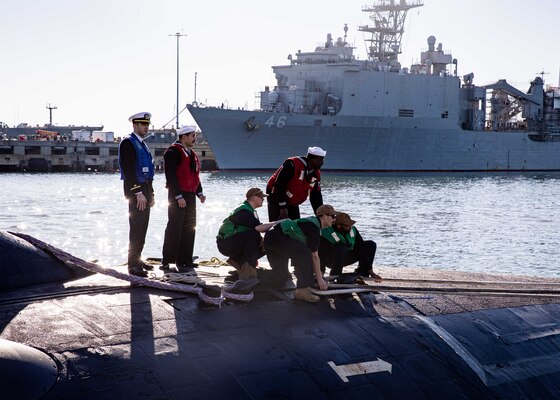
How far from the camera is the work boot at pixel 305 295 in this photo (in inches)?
337

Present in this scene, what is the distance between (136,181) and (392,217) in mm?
27329

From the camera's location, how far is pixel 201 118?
209 ft

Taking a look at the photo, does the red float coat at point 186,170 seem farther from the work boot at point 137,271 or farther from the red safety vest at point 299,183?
the work boot at point 137,271

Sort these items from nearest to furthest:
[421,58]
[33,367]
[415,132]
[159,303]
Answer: [33,367] → [159,303] → [415,132] → [421,58]

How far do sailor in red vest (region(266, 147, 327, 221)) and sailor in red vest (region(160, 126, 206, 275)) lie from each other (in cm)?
104

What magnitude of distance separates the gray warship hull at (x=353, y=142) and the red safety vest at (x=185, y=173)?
5388 cm

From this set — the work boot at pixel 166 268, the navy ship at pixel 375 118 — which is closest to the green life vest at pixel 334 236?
the work boot at pixel 166 268

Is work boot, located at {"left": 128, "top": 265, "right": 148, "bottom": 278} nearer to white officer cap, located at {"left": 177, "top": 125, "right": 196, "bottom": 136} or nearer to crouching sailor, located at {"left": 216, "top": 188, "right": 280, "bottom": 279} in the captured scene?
crouching sailor, located at {"left": 216, "top": 188, "right": 280, "bottom": 279}

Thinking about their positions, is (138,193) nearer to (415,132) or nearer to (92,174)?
(415,132)

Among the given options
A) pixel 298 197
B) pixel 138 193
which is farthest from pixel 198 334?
pixel 298 197

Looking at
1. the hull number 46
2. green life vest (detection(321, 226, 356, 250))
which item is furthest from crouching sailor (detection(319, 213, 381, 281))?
the hull number 46

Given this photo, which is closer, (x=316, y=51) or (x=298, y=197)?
(x=298, y=197)

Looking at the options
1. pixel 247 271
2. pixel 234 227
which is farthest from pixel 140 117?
pixel 247 271

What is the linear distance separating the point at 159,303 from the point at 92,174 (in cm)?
7016
